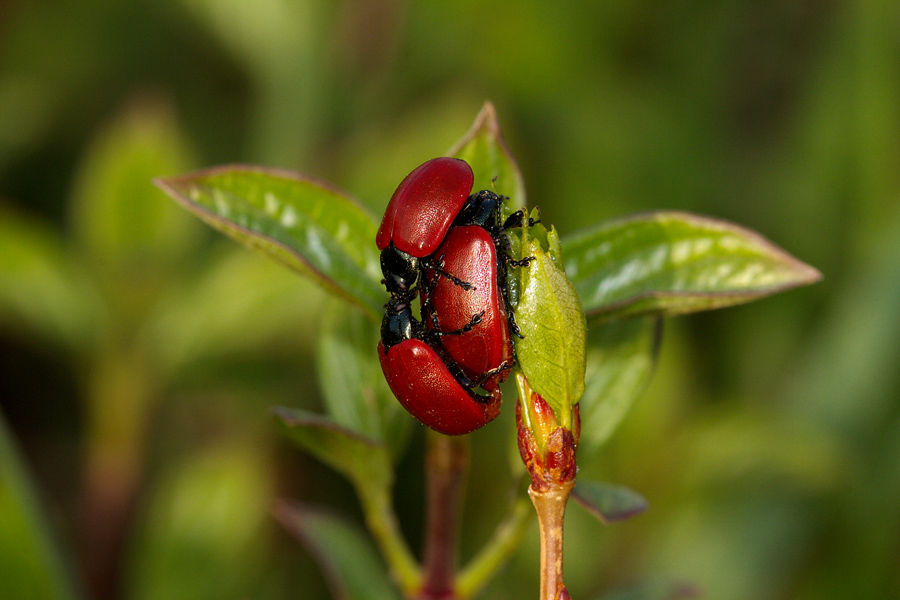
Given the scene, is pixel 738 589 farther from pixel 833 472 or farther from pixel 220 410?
pixel 220 410

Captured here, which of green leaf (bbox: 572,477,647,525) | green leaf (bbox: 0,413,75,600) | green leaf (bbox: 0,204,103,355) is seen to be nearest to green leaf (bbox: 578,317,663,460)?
green leaf (bbox: 572,477,647,525)

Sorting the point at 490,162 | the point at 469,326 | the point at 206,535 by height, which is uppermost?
the point at 490,162

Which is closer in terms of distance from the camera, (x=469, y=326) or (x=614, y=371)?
(x=469, y=326)

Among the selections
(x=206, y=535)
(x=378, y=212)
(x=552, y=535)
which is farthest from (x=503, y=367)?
(x=378, y=212)

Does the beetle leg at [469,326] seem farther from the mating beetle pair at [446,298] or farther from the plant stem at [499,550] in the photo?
the plant stem at [499,550]

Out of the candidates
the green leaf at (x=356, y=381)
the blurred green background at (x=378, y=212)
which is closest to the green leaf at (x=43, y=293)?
the blurred green background at (x=378, y=212)

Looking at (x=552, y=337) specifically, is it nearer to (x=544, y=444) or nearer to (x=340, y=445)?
(x=544, y=444)

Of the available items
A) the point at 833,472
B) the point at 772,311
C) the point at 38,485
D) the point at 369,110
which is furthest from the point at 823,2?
the point at 38,485
